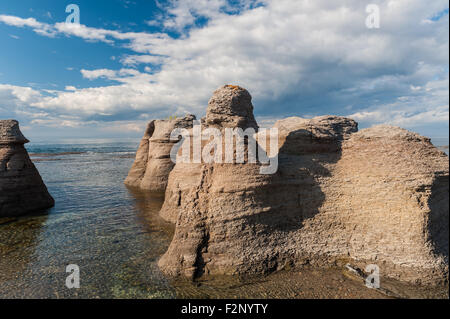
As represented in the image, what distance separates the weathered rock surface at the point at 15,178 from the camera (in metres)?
13.3

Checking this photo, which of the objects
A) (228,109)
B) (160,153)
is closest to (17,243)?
(228,109)

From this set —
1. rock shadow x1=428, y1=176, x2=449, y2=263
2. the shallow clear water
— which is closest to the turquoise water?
the shallow clear water

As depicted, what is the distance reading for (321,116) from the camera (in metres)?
8.98

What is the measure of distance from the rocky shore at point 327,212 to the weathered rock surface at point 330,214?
0.09 feet

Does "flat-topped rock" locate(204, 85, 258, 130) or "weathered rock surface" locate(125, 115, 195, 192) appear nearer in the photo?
"flat-topped rock" locate(204, 85, 258, 130)

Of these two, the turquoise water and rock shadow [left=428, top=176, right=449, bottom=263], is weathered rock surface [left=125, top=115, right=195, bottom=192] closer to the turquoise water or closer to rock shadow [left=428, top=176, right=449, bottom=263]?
the turquoise water

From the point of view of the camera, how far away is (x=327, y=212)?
7703 millimetres

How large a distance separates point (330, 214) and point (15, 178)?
54.0 feet

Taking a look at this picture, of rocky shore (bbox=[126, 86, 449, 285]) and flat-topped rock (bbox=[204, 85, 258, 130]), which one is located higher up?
flat-topped rock (bbox=[204, 85, 258, 130])

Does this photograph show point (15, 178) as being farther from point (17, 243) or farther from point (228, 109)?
point (228, 109)

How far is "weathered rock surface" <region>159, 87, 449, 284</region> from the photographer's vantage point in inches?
269

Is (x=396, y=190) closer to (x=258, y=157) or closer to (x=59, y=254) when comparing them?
(x=258, y=157)

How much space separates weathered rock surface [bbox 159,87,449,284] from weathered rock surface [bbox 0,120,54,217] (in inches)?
442

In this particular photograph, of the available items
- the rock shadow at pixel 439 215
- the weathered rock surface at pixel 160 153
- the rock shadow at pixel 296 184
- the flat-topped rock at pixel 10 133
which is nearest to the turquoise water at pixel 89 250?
the weathered rock surface at pixel 160 153
